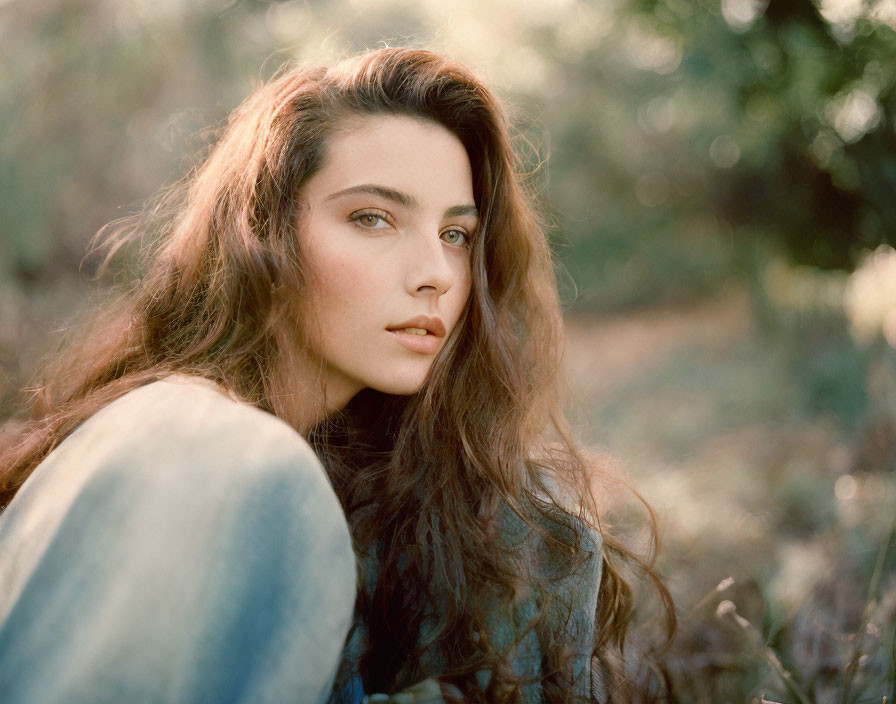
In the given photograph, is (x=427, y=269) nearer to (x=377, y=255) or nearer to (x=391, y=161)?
(x=377, y=255)

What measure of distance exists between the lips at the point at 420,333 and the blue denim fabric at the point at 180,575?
0.60 meters

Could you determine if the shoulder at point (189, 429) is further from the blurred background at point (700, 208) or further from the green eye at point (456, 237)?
the blurred background at point (700, 208)

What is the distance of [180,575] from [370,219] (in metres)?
0.95

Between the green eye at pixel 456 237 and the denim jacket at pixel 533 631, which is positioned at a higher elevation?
the green eye at pixel 456 237

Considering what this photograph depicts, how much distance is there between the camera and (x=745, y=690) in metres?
1.99

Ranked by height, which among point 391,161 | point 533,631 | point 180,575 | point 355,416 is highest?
point 391,161

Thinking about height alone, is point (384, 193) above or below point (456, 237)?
above

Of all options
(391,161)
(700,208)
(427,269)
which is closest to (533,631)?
(427,269)

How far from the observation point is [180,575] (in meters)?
0.99

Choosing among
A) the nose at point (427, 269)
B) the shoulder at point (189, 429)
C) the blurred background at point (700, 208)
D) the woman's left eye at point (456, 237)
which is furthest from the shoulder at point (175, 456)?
the blurred background at point (700, 208)

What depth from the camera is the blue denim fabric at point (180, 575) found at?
0.96 meters

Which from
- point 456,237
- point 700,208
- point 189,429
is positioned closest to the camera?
point 189,429

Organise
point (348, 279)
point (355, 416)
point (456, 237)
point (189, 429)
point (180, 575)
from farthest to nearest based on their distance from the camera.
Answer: point (355, 416), point (456, 237), point (348, 279), point (189, 429), point (180, 575)

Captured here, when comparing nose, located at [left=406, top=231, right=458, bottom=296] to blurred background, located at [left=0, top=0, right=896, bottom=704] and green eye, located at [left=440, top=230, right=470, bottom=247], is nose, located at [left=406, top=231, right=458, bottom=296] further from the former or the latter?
blurred background, located at [left=0, top=0, right=896, bottom=704]
